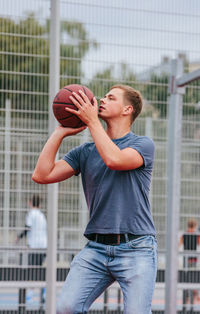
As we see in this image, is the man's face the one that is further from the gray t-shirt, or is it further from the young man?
the gray t-shirt

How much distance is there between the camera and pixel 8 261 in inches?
235

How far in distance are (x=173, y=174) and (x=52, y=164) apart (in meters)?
2.19

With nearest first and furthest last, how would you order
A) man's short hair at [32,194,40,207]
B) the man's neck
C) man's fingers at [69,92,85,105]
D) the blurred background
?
Answer: man's fingers at [69,92,85,105]
the man's neck
the blurred background
man's short hair at [32,194,40,207]

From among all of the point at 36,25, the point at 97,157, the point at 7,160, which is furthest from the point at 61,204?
the point at 97,157

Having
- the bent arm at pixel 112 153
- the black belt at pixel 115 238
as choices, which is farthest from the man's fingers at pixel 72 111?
the black belt at pixel 115 238

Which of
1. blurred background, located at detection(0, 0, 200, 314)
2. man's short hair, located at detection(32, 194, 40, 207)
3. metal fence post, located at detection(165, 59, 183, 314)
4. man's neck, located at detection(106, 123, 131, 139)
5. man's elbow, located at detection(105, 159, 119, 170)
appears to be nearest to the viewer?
man's elbow, located at detection(105, 159, 119, 170)

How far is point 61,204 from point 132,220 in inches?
97.9

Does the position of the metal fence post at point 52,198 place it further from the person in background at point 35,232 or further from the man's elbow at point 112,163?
the man's elbow at point 112,163

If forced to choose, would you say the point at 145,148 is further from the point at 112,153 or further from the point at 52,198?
the point at 52,198

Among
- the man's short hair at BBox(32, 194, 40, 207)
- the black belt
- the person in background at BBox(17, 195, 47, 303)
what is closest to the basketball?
the black belt

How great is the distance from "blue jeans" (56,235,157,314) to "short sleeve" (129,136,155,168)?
1.47 ft

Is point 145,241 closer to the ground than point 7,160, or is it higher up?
closer to the ground

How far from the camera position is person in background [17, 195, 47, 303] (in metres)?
5.90

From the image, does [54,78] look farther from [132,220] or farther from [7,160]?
[132,220]
